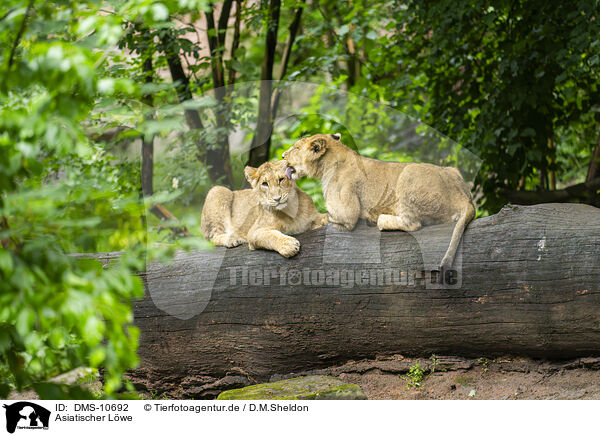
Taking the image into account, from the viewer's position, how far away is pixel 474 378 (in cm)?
355

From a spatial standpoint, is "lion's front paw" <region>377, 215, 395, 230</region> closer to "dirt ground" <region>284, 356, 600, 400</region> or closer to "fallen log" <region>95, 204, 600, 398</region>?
"fallen log" <region>95, 204, 600, 398</region>

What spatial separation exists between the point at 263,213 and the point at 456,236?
127 centimetres

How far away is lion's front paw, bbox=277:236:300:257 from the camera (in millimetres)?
3693

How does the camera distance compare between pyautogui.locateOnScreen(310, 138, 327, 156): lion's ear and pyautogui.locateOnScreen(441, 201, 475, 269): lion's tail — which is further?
pyautogui.locateOnScreen(310, 138, 327, 156): lion's ear

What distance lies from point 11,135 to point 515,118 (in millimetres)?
4558

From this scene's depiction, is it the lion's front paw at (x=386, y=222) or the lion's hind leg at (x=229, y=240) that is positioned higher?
the lion's front paw at (x=386, y=222)

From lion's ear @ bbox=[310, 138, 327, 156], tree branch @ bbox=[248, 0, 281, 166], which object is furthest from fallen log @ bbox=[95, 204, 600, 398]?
tree branch @ bbox=[248, 0, 281, 166]

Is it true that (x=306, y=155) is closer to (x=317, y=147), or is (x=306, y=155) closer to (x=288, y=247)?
(x=317, y=147)

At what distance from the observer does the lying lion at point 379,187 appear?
3.73 m

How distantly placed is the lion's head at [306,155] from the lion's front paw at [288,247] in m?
0.43

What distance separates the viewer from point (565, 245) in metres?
3.53

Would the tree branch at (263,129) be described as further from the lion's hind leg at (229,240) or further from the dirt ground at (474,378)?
the dirt ground at (474,378)
